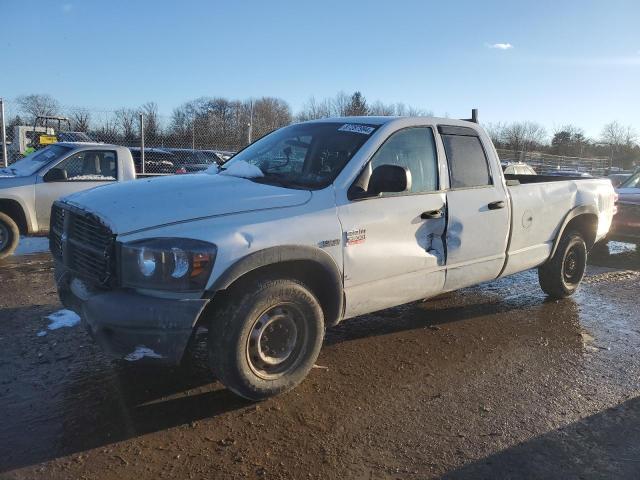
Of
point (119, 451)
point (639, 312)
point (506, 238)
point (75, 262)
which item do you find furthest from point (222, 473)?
point (639, 312)

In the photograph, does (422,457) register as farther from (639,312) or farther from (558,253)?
(639,312)

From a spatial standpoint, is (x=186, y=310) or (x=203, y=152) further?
(x=203, y=152)

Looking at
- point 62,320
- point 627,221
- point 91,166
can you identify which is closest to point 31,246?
point 91,166

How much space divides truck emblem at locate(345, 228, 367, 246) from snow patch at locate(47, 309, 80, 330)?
272 cm

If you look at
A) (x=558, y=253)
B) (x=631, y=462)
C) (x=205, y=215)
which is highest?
(x=205, y=215)

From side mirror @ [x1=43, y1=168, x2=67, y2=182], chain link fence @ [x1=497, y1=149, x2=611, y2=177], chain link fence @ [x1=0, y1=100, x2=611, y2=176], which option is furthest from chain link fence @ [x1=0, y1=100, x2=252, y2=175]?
chain link fence @ [x1=497, y1=149, x2=611, y2=177]

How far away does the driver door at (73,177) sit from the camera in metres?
7.90

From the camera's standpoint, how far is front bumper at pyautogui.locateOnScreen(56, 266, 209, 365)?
3080mm

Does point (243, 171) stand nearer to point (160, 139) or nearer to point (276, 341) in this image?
point (276, 341)

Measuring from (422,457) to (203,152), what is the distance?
14561 millimetres

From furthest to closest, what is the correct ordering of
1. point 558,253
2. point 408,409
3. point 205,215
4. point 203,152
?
point 203,152, point 558,253, point 408,409, point 205,215

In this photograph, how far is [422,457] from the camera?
3020 mm

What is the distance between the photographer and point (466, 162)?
4.84m

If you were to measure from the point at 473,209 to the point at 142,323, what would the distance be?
296 centimetres
